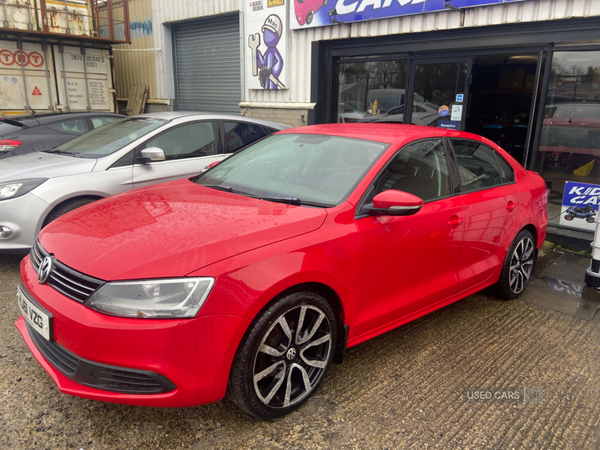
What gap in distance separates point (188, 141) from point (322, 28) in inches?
179

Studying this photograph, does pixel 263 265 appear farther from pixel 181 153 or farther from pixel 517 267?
pixel 181 153

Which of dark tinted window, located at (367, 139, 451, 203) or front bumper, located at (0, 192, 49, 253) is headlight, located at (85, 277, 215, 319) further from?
front bumper, located at (0, 192, 49, 253)

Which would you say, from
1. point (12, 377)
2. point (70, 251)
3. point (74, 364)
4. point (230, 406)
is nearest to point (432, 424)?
point (230, 406)

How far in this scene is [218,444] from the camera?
93.7 inches

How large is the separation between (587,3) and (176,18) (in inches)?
369

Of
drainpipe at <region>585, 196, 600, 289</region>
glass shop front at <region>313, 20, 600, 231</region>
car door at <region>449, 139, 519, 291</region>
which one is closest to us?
car door at <region>449, 139, 519, 291</region>

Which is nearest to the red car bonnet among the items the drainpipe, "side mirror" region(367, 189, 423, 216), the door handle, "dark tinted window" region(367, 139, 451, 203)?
"side mirror" region(367, 189, 423, 216)

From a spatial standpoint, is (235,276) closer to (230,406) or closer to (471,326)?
(230,406)

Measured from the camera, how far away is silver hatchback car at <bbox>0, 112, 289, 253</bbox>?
168 inches

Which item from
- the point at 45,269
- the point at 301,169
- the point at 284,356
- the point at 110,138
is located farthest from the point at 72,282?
the point at 110,138

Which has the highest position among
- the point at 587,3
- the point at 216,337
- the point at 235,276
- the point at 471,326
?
the point at 587,3

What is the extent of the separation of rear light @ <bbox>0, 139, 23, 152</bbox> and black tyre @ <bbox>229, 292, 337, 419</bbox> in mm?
6083

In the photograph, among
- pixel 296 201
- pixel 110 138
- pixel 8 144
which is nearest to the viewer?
pixel 296 201

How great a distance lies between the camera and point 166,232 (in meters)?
2.45
